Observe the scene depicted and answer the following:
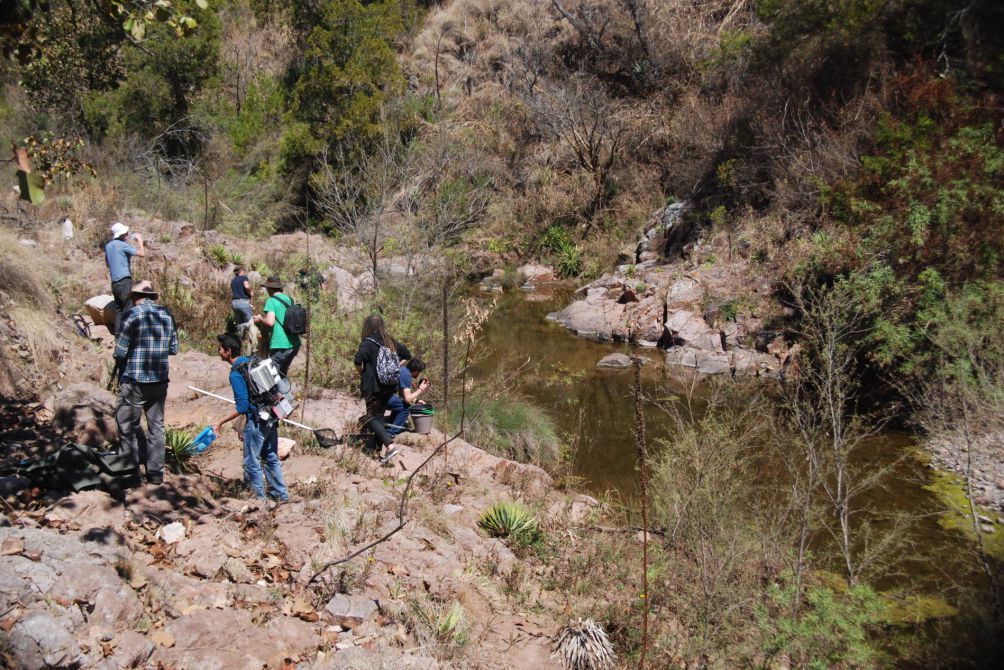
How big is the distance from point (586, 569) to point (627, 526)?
1.10 meters

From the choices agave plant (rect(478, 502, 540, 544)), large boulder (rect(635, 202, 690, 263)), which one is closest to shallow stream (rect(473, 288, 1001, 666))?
agave plant (rect(478, 502, 540, 544))

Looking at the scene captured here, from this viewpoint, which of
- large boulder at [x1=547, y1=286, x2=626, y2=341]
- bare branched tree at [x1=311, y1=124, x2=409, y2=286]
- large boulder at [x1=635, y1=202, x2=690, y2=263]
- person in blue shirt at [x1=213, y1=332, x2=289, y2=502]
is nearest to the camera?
person in blue shirt at [x1=213, y1=332, x2=289, y2=502]

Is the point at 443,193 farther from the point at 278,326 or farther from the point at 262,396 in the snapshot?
the point at 262,396

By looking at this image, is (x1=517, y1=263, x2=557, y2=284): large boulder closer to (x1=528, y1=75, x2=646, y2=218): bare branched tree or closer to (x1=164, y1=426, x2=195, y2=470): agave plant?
(x1=528, y1=75, x2=646, y2=218): bare branched tree

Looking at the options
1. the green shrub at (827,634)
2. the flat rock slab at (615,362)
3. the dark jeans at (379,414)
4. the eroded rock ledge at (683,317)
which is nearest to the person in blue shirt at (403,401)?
the dark jeans at (379,414)

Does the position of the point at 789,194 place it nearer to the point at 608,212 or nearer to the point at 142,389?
the point at 608,212

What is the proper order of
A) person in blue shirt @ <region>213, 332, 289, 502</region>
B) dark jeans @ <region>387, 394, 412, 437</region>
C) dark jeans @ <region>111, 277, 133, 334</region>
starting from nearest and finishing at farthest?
person in blue shirt @ <region>213, 332, 289, 502</region>, dark jeans @ <region>387, 394, 412, 437</region>, dark jeans @ <region>111, 277, 133, 334</region>

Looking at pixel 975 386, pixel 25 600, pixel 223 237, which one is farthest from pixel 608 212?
pixel 25 600

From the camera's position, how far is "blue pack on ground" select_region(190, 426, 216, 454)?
22.1 feet

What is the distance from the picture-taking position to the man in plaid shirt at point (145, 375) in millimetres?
5305

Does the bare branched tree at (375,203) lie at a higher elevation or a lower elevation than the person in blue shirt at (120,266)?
lower

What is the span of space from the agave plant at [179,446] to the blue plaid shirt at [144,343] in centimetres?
121

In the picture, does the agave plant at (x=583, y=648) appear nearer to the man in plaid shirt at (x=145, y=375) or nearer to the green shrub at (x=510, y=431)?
the man in plaid shirt at (x=145, y=375)

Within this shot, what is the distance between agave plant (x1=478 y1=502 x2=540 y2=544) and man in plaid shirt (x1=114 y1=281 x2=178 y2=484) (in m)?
2.97
